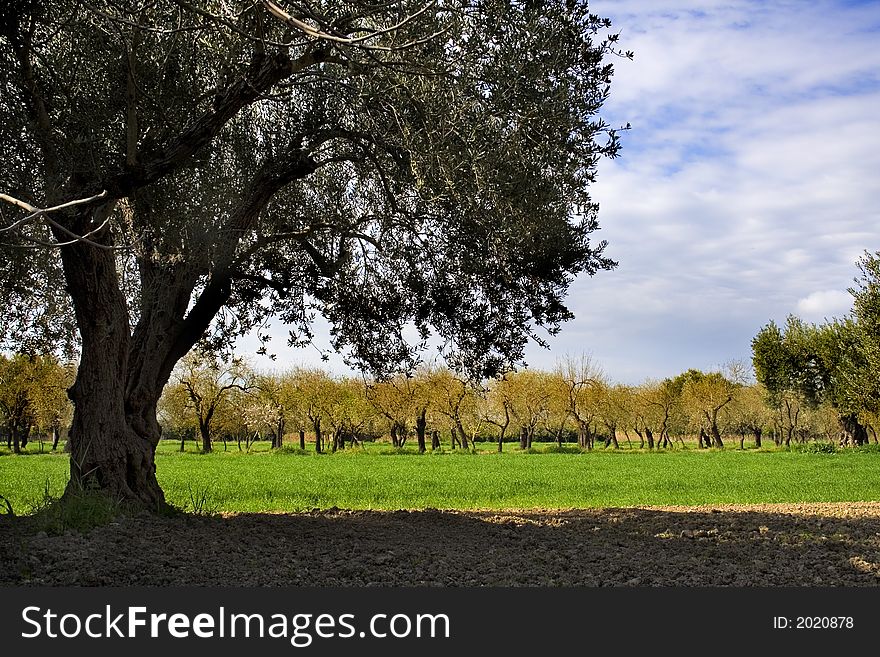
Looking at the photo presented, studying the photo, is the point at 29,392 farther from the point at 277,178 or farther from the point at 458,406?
the point at 277,178

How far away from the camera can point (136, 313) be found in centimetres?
1128

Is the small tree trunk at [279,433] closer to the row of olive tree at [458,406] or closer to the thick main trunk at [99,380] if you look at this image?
the row of olive tree at [458,406]

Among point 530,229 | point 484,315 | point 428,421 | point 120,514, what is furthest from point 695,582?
point 428,421

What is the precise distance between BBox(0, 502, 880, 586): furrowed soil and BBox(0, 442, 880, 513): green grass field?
5.08 metres

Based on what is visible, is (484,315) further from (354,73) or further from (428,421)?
(428,421)

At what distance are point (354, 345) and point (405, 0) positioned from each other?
6815 mm

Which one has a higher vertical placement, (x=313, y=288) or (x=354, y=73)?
(x=354, y=73)

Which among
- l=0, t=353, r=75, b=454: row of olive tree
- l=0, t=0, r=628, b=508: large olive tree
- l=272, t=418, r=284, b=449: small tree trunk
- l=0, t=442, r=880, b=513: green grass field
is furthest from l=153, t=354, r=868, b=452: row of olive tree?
l=0, t=0, r=628, b=508: large olive tree

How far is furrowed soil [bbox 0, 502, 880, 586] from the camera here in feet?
24.6

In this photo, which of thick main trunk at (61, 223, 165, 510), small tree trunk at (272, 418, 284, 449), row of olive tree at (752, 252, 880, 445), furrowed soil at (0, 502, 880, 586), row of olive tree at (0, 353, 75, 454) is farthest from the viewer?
small tree trunk at (272, 418, 284, 449)

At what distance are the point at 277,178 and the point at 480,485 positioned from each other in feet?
52.9

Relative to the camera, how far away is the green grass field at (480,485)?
19.4m

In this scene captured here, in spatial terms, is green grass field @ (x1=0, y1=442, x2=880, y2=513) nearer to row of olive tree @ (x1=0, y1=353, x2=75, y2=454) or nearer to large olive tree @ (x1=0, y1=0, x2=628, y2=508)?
large olive tree @ (x1=0, y1=0, x2=628, y2=508)

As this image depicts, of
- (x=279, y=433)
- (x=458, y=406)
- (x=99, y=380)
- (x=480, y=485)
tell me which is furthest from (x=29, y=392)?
(x=99, y=380)
